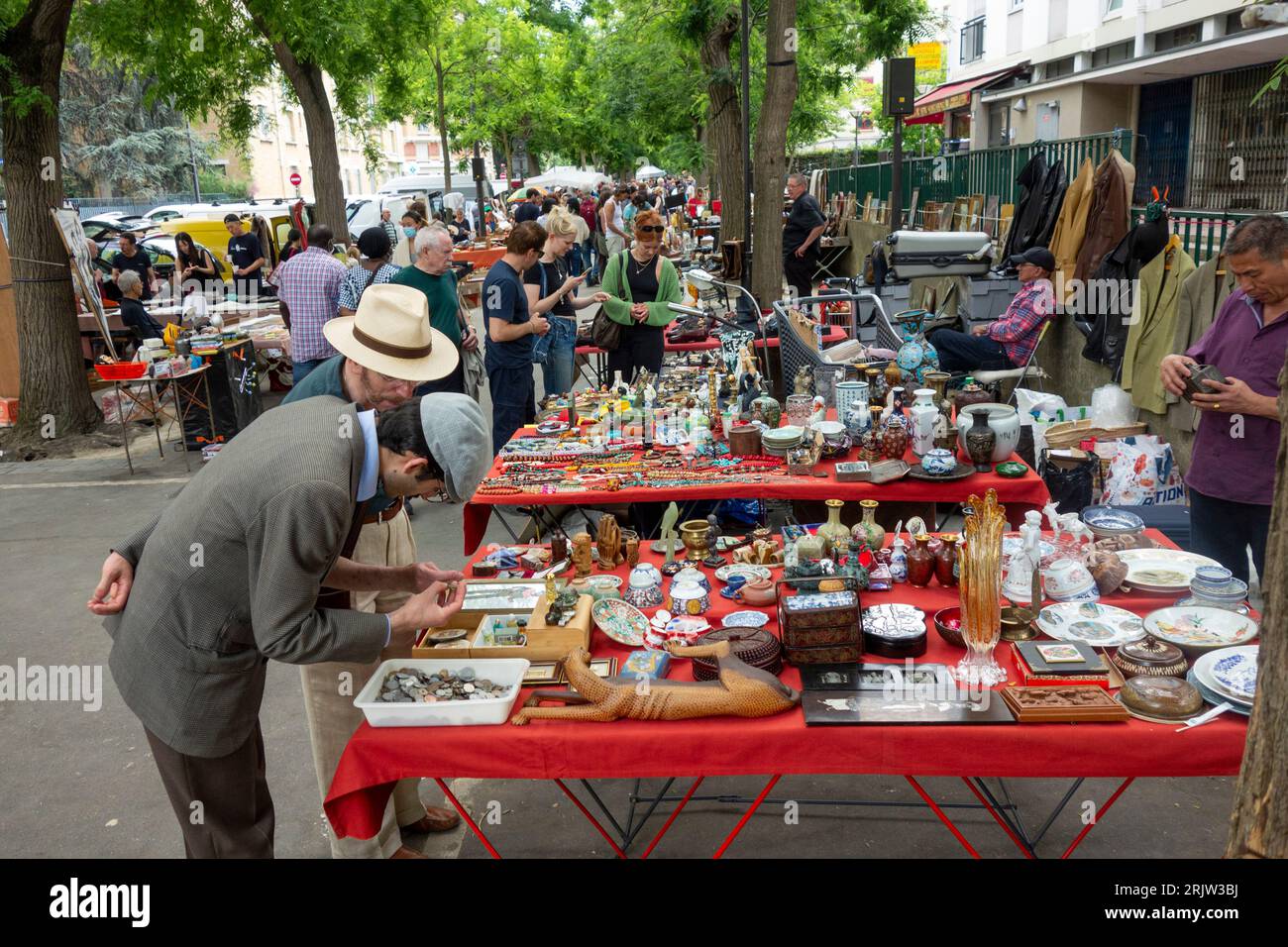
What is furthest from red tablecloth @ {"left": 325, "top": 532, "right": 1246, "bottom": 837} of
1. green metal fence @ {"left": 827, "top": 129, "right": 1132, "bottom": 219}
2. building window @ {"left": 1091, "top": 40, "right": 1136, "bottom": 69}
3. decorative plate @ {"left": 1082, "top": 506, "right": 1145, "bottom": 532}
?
building window @ {"left": 1091, "top": 40, "right": 1136, "bottom": 69}

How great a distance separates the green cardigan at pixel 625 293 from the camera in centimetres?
682

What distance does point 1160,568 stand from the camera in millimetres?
3365

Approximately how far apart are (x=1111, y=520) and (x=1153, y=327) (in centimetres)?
292

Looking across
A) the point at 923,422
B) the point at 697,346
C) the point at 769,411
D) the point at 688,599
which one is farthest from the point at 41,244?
the point at 688,599

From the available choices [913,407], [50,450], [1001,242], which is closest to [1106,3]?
[1001,242]

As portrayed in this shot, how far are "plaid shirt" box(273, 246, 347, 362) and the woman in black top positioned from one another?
6.85 metres

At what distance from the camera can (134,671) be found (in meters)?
2.49

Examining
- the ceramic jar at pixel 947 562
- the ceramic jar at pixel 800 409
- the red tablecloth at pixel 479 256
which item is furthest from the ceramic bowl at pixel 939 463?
the red tablecloth at pixel 479 256

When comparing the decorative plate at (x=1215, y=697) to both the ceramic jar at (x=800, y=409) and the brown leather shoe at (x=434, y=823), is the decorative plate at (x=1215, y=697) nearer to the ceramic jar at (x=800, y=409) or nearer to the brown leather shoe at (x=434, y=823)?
the brown leather shoe at (x=434, y=823)

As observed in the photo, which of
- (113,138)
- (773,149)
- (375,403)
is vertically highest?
(113,138)

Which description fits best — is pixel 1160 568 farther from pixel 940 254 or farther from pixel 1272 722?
pixel 940 254

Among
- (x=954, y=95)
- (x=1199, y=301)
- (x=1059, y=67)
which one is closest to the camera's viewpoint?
(x=1199, y=301)

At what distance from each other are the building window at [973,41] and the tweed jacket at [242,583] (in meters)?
26.2

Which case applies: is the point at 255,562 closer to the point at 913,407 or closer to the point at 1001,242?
the point at 913,407
